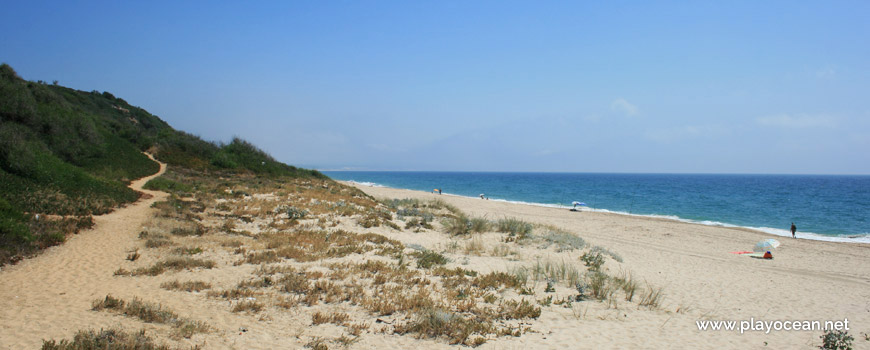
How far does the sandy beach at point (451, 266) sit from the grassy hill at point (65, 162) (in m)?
0.84

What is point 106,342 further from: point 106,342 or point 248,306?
point 248,306

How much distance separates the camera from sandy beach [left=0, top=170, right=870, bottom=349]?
657 centimetres

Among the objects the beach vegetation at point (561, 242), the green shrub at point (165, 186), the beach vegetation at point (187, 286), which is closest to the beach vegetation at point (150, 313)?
the beach vegetation at point (187, 286)

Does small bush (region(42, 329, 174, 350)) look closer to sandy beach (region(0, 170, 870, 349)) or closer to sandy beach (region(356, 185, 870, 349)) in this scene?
sandy beach (region(0, 170, 870, 349))

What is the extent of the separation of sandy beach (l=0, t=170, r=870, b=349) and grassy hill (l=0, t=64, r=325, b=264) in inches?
33.2

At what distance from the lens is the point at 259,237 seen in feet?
46.4

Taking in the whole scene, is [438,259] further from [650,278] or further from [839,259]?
[839,259]

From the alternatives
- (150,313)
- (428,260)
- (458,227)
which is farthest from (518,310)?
(458,227)

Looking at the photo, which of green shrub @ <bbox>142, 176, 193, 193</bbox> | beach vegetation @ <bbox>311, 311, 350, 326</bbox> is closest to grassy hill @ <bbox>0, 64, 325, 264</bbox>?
green shrub @ <bbox>142, 176, 193, 193</bbox>

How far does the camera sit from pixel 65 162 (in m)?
19.0

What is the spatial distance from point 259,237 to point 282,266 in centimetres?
412

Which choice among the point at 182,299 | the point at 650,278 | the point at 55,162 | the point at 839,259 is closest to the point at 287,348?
the point at 182,299

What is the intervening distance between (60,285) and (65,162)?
15.2m

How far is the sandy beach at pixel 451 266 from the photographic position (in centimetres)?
657
